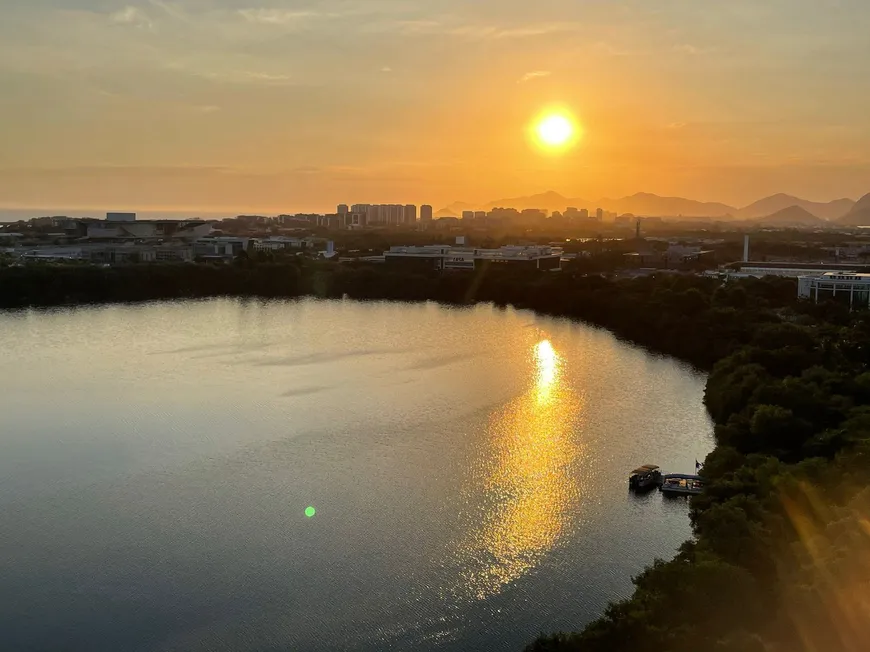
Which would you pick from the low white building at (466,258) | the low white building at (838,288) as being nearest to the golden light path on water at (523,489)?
the low white building at (838,288)

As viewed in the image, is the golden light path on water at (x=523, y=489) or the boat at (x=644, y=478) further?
the boat at (x=644, y=478)

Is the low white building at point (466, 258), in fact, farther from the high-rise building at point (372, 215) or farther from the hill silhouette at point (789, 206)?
the hill silhouette at point (789, 206)

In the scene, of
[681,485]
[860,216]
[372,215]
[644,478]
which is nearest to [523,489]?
[644,478]

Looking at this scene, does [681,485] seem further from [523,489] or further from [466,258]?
[466,258]

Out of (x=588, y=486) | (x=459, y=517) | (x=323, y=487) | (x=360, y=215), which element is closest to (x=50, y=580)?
(x=323, y=487)

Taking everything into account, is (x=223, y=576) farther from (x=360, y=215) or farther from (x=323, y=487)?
(x=360, y=215)

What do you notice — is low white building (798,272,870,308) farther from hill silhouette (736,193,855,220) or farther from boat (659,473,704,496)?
hill silhouette (736,193,855,220)
